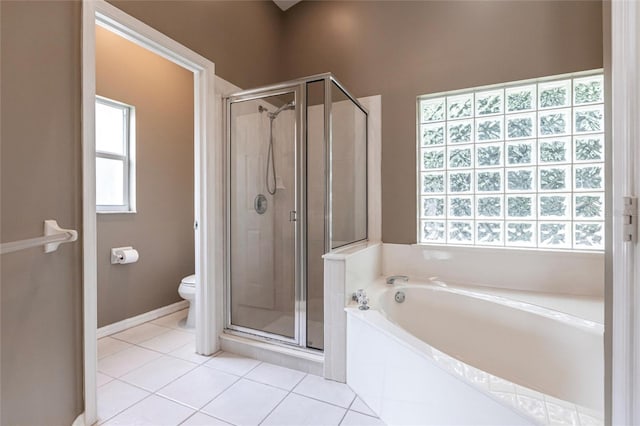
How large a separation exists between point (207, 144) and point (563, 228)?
8.79 ft

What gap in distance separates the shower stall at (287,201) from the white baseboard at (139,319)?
3.43ft

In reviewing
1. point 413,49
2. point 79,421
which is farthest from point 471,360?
point 413,49

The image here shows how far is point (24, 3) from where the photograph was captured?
3.96 feet

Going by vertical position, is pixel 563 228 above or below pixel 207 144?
below

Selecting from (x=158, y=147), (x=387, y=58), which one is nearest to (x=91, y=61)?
(x=158, y=147)

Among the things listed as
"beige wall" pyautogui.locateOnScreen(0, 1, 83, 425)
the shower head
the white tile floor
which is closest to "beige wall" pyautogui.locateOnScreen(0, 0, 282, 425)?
"beige wall" pyautogui.locateOnScreen(0, 1, 83, 425)

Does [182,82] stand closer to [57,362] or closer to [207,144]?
[207,144]

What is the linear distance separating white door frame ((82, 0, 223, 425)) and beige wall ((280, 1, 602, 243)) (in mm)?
1258

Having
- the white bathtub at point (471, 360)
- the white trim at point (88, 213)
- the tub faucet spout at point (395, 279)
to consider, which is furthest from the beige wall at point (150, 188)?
the tub faucet spout at point (395, 279)

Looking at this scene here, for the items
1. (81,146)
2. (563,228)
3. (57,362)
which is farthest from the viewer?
(563,228)

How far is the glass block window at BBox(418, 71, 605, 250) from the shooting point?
6.86 ft

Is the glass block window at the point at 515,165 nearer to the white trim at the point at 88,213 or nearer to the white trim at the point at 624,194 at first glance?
the white trim at the point at 624,194

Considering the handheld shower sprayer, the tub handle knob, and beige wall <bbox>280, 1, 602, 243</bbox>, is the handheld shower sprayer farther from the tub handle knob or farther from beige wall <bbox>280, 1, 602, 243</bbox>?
the tub handle knob

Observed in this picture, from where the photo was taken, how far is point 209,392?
68.2 inches
